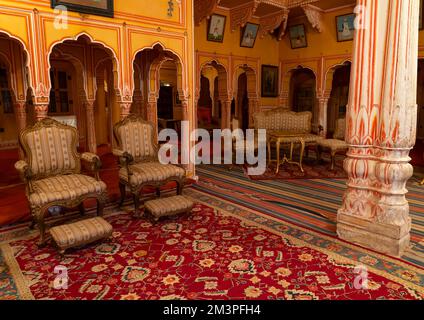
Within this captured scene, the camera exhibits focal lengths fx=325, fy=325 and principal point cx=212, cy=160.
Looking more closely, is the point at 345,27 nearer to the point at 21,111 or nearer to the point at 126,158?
the point at 126,158

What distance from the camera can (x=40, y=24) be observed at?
13.6 ft

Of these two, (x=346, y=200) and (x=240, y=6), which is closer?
(x=346, y=200)

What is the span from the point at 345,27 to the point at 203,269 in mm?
7810

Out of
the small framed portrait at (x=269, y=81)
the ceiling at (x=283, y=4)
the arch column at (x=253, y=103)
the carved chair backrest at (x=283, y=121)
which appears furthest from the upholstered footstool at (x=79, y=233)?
the small framed portrait at (x=269, y=81)

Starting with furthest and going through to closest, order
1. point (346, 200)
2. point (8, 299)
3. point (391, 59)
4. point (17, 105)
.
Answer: point (17, 105) → point (346, 200) → point (391, 59) → point (8, 299)

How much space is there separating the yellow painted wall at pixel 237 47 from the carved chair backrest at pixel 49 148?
5.04 meters

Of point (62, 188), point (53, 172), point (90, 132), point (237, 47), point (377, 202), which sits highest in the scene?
point (237, 47)

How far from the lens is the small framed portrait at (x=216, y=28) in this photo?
8.27m

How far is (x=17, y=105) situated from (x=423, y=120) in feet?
40.2

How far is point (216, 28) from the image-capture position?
8.39 meters

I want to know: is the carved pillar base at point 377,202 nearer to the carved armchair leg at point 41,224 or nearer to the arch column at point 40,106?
the carved armchair leg at point 41,224

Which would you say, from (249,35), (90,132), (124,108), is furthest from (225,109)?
(124,108)
